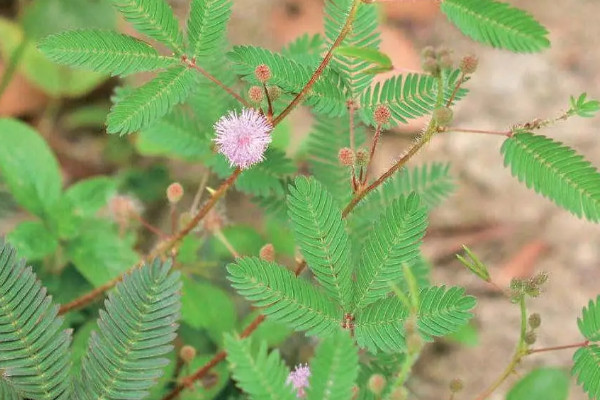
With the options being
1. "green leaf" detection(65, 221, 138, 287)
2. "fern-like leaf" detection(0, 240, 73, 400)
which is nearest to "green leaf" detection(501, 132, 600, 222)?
"fern-like leaf" detection(0, 240, 73, 400)

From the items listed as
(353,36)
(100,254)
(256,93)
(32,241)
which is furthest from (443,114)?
(32,241)

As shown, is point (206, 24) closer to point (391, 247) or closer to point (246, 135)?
point (246, 135)

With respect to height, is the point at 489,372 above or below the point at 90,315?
above

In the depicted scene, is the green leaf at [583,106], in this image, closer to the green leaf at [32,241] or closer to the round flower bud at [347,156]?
the round flower bud at [347,156]

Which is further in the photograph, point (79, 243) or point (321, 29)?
point (321, 29)

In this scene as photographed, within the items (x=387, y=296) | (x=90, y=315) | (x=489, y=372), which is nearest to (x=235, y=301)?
(x=90, y=315)

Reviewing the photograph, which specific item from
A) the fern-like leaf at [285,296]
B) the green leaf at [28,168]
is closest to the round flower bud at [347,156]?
the fern-like leaf at [285,296]

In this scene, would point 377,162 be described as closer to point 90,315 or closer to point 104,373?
point 90,315
